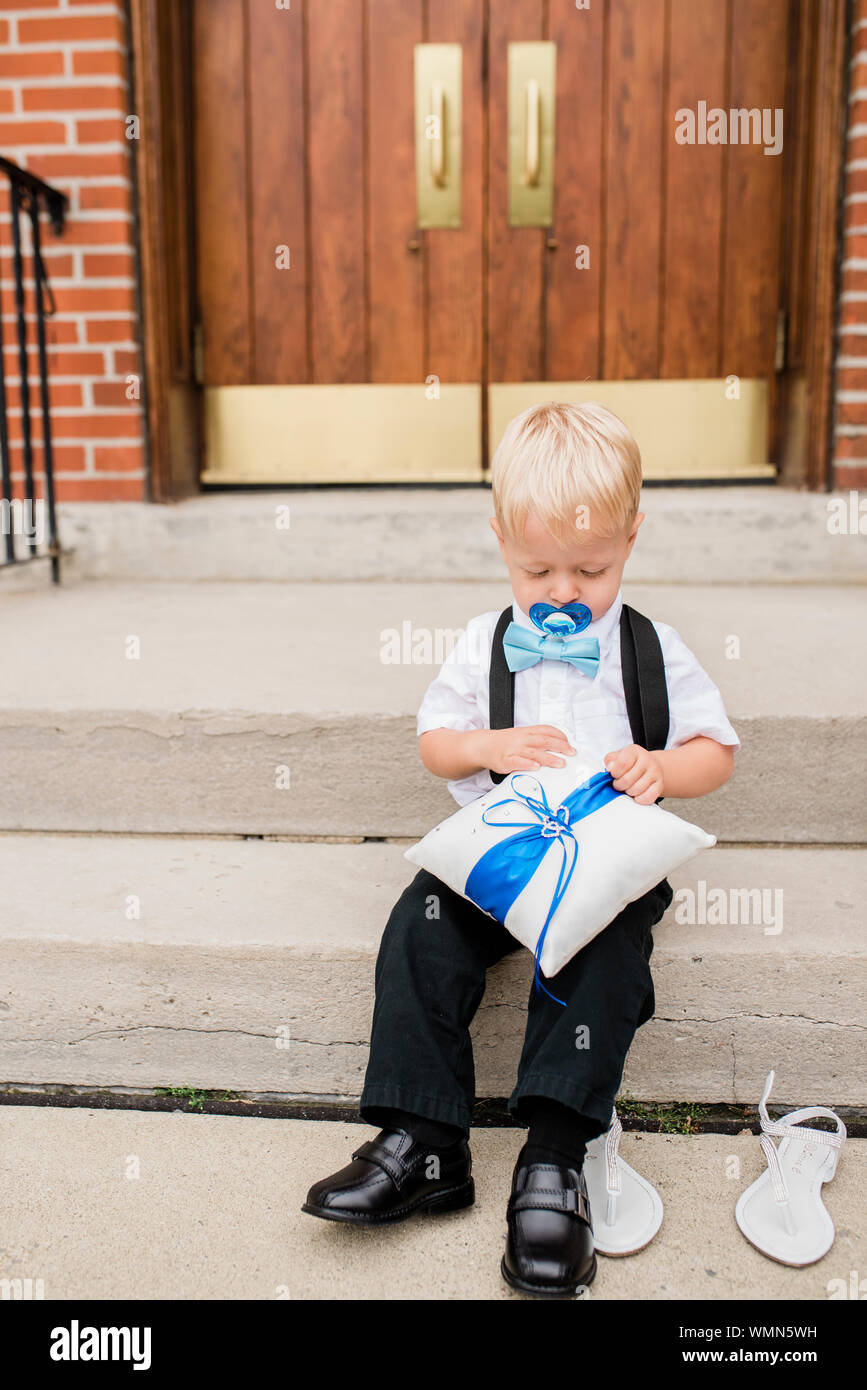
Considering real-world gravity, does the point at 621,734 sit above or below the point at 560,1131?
above

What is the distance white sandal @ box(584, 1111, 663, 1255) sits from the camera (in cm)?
118

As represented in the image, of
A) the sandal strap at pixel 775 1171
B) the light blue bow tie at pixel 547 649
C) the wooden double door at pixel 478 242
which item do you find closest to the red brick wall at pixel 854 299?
the wooden double door at pixel 478 242

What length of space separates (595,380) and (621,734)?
6.96ft

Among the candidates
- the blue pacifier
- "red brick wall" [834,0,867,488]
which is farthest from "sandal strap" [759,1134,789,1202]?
"red brick wall" [834,0,867,488]

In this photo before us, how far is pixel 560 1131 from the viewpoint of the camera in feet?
3.93

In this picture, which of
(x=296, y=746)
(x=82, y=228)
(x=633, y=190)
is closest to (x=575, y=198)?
(x=633, y=190)

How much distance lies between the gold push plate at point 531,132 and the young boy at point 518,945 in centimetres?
211

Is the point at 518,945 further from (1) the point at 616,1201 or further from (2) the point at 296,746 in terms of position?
(2) the point at 296,746

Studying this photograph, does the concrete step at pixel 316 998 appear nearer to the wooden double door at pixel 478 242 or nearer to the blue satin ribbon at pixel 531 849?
the blue satin ribbon at pixel 531 849

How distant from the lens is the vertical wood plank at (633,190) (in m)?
3.08

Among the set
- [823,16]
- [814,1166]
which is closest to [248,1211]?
[814,1166]

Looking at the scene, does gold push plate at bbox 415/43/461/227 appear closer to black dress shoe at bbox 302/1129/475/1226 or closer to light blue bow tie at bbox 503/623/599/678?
light blue bow tie at bbox 503/623/599/678

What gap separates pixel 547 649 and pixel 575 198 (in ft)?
7.56
